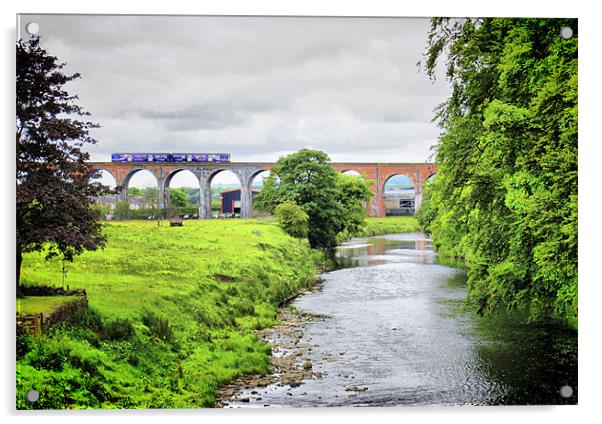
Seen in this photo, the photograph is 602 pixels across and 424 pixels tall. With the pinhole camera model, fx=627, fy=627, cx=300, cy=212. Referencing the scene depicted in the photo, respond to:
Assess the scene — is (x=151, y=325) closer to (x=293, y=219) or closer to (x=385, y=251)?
(x=385, y=251)

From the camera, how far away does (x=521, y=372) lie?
7.94 metres

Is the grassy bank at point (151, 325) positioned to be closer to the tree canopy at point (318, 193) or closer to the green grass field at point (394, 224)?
the tree canopy at point (318, 193)

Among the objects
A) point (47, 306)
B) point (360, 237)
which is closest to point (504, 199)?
point (47, 306)

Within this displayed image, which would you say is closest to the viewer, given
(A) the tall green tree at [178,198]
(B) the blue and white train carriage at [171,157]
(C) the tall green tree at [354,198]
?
(B) the blue and white train carriage at [171,157]

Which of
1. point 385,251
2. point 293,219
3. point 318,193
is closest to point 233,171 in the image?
point 385,251

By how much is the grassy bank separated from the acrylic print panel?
1.0 inches

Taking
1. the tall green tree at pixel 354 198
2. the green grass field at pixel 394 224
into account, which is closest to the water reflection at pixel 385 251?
the tall green tree at pixel 354 198

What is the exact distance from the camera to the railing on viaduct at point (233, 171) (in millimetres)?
7566

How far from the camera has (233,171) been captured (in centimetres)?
873

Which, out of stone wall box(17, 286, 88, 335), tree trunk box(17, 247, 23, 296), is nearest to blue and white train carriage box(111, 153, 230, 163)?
tree trunk box(17, 247, 23, 296)

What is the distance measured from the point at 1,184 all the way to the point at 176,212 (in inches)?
99.0

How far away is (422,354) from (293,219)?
7730 millimetres

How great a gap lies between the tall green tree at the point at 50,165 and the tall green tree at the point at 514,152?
4.40 metres
